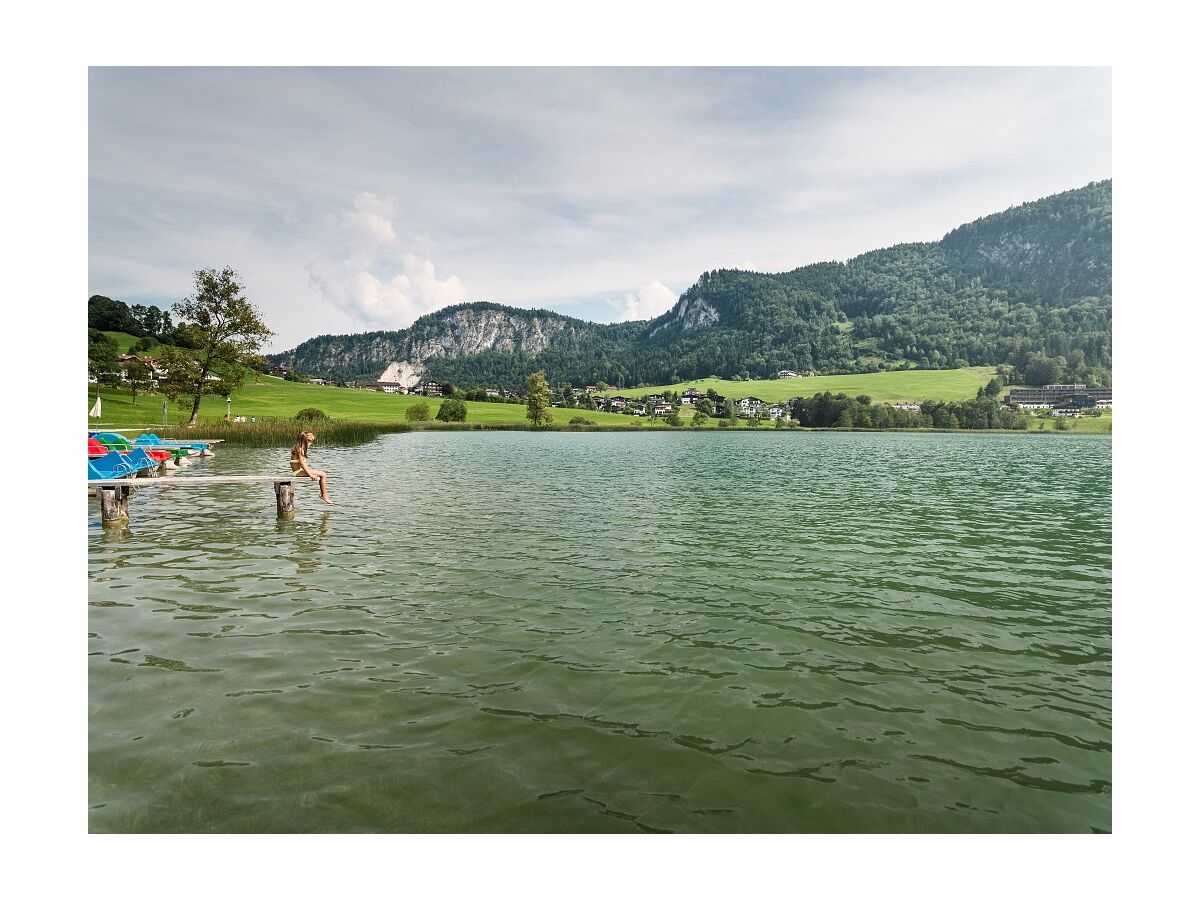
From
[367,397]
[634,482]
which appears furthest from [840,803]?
[367,397]

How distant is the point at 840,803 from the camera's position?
525cm

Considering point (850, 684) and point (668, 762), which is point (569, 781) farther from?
point (850, 684)

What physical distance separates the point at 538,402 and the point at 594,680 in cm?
12353

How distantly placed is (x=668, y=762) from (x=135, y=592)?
33.7 feet

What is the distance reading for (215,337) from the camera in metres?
57.8

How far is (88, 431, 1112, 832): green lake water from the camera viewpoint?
523cm

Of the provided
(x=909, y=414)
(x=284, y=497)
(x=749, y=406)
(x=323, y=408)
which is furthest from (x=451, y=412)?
(x=284, y=497)

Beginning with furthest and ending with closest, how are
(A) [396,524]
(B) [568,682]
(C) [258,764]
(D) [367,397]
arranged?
(D) [367,397] < (A) [396,524] < (B) [568,682] < (C) [258,764]

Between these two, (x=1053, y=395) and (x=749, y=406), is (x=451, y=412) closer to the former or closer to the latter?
(x=749, y=406)

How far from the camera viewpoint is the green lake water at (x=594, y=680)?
523 centimetres

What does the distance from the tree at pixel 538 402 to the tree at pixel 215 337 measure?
72.4 metres

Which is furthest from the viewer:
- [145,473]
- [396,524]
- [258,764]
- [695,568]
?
[145,473]

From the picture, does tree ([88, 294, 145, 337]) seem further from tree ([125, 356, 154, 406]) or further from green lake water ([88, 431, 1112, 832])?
green lake water ([88, 431, 1112, 832])

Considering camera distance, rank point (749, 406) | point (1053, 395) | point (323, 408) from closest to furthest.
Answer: point (323, 408)
point (1053, 395)
point (749, 406)
